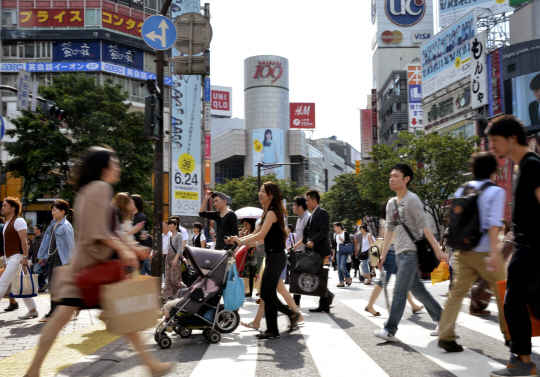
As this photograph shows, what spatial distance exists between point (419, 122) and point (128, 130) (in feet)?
132

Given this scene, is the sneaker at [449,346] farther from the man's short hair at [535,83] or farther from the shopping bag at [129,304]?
the man's short hair at [535,83]

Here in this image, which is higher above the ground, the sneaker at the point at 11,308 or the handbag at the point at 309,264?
the handbag at the point at 309,264

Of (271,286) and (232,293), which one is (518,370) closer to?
(271,286)

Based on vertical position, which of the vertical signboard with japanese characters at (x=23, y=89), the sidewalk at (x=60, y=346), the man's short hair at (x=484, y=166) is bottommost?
the sidewalk at (x=60, y=346)

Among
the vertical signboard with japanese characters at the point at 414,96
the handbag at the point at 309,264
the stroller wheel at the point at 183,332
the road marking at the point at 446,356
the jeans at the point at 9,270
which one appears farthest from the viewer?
the vertical signboard with japanese characters at the point at 414,96

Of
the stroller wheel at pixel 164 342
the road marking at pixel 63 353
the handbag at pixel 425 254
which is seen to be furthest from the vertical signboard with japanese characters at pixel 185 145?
the handbag at pixel 425 254

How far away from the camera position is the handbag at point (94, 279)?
12.1ft

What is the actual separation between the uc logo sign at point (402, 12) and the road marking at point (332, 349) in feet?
300

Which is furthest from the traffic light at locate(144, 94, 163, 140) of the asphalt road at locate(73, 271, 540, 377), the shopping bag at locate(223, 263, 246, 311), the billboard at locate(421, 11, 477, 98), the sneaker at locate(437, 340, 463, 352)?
the billboard at locate(421, 11, 477, 98)

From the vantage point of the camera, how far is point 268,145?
105688 mm

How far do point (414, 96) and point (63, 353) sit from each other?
197ft

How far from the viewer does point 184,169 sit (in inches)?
1950

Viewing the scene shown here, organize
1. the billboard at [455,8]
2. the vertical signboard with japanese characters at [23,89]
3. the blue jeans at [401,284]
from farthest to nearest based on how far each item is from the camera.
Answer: the billboard at [455,8] < the vertical signboard with japanese characters at [23,89] < the blue jeans at [401,284]

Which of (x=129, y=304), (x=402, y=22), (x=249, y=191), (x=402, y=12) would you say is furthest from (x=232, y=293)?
(x=402, y=12)
